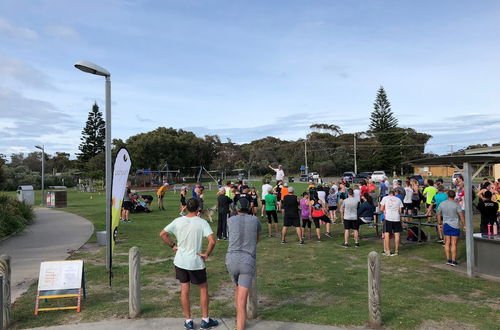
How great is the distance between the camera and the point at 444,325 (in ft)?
16.9

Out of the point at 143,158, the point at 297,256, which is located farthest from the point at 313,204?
the point at 143,158

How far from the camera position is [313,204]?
12.1 m

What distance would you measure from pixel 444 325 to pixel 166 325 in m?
3.73

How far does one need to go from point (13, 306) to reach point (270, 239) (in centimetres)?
758

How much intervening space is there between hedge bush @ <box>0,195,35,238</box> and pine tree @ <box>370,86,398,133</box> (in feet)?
215

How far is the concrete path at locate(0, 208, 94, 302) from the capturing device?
25.9 feet

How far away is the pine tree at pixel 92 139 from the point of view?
252 ft

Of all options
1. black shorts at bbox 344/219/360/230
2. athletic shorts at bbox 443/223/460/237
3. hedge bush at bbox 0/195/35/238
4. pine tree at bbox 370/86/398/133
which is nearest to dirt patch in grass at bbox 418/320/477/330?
athletic shorts at bbox 443/223/460/237

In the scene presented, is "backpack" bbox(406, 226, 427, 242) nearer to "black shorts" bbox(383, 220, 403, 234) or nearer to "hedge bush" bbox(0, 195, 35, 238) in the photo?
"black shorts" bbox(383, 220, 403, 234)

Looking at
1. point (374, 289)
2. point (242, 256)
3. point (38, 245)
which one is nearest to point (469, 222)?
point (374, 289)

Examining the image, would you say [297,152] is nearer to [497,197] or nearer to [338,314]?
[497,197]

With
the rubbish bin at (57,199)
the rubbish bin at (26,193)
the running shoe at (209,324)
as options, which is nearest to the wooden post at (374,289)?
the running shoe at (209,324)

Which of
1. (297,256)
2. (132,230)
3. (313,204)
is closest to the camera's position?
(297,256)

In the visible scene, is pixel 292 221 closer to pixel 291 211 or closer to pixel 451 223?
pixel 291 211
